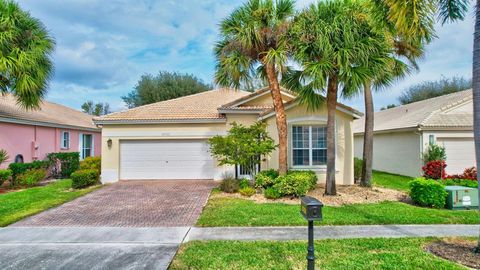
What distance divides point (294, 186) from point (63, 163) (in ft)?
46.8

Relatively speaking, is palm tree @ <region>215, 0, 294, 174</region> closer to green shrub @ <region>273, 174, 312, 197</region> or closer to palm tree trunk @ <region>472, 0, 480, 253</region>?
green shrub @ <region>273, 174, 312, 197</region>

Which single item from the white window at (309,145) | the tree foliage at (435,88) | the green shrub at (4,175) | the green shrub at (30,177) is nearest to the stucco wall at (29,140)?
the green shrub at (30,177)

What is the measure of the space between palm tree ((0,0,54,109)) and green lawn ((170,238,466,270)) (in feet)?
37.5

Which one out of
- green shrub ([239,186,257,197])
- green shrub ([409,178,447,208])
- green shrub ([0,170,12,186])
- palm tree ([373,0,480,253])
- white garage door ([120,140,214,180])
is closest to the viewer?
palm tree ([373,0,480,253])

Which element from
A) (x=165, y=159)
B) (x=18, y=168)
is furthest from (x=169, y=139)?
(x=18, y=168)

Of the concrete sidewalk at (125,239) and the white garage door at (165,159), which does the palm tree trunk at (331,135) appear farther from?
the white garage door at (165,159)

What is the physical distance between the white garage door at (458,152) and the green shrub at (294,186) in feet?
33.3

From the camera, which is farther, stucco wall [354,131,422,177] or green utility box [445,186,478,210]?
stucco wall [354,131,422,177]

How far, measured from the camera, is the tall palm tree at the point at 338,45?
31.7 ft

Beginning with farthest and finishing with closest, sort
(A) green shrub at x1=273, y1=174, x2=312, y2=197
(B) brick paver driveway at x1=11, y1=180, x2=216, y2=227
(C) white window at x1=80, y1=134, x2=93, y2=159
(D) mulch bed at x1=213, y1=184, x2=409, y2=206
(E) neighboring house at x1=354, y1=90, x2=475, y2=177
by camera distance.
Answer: (C) white window at x1=80, y1=134, x2=93, y2=159 → (E) neighboring house at x1=354, y1=90, x2=475, y2=177 → (A) green shrub at x1=273, y1=174, x2=312, y2=197 → (D) mulch bed at x1=213, y1=184, x2=409, y2=206 → (B) brick paver driveway at x1=11, y1=180, x2=216, y2=227

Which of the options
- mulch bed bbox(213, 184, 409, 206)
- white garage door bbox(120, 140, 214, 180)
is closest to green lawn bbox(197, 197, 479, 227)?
mulch bed bbox(213, 184, 409, 206)

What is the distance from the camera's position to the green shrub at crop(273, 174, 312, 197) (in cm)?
1052

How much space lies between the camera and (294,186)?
10.5m

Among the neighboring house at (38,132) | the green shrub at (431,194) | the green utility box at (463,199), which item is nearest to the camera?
the green utility box at (463,199)
